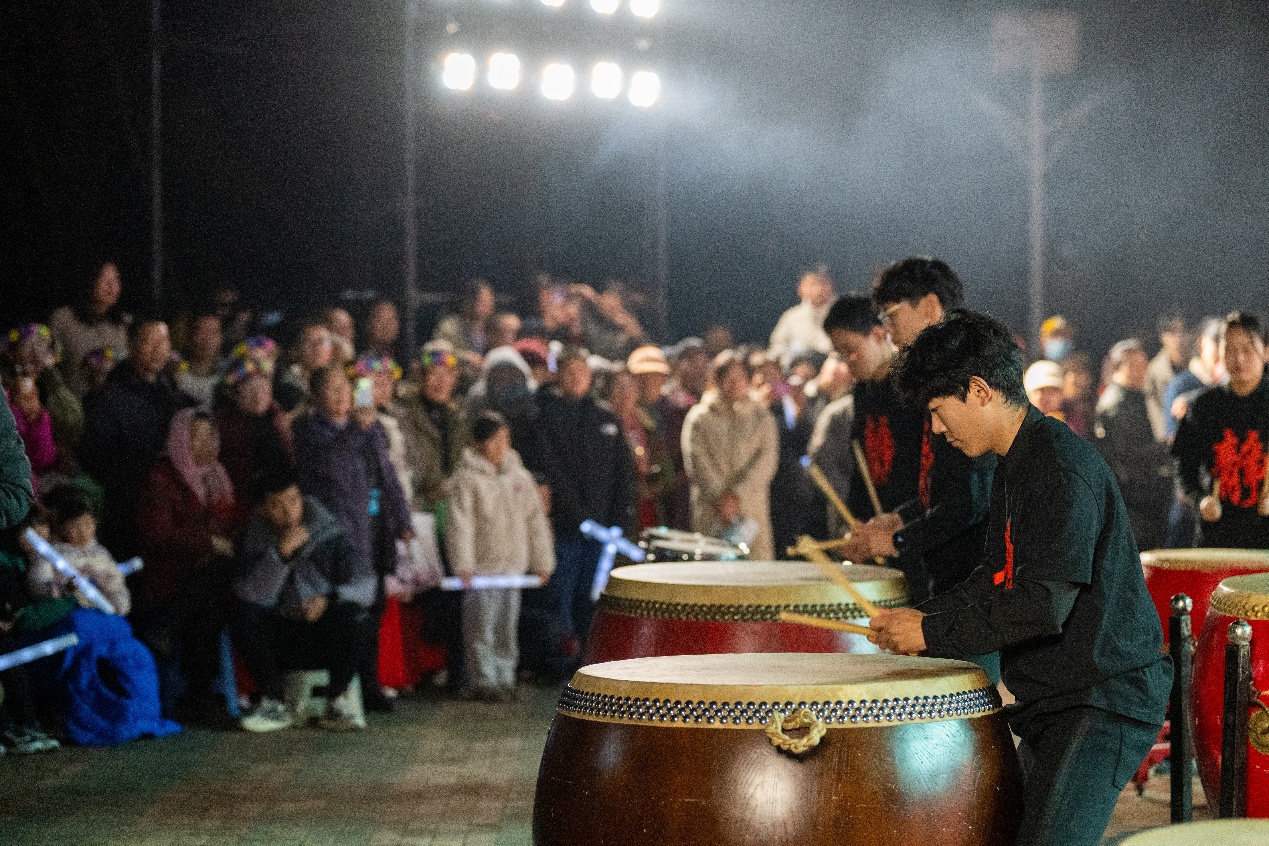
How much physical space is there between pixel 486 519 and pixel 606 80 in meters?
5.40

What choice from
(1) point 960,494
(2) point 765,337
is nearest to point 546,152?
(2) point 765,337

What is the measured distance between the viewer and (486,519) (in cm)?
852

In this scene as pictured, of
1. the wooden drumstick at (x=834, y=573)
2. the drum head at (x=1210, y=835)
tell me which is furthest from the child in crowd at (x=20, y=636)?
the drum head at (x=1210, y=835)

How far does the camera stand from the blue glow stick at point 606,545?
28.0ft

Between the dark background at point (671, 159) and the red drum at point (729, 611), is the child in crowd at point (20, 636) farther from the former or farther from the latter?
the dark background at point (671, 159)

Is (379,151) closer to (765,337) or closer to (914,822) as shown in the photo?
(765,337)

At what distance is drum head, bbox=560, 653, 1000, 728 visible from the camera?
3.02 m

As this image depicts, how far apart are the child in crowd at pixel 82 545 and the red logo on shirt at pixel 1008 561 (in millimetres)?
5065

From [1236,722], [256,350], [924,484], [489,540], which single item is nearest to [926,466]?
[924,484]

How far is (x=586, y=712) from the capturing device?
322 cm

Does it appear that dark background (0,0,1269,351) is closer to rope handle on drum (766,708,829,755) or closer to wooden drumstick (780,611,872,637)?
wooden drumstick (780,611,872,637)

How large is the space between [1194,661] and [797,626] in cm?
114

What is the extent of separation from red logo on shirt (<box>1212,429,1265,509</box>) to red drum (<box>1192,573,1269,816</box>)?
2403 mm

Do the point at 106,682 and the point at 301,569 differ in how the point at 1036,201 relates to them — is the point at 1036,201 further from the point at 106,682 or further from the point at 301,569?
the point at 106,682
